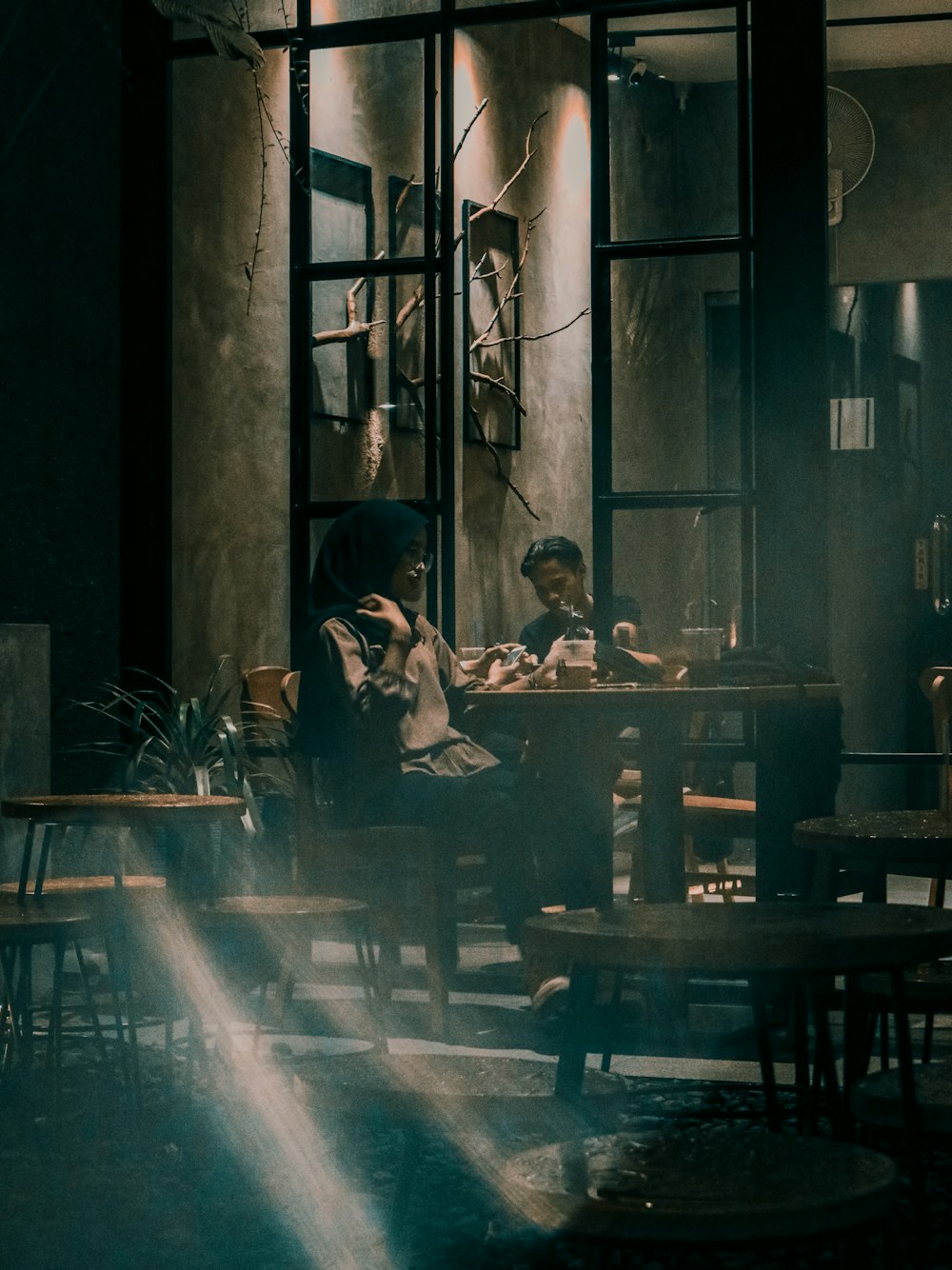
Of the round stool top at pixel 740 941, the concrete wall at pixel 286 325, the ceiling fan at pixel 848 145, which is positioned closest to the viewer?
the round stool top at pixel 740 941

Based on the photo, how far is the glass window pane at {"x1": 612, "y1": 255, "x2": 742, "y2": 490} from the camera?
5.13 metres

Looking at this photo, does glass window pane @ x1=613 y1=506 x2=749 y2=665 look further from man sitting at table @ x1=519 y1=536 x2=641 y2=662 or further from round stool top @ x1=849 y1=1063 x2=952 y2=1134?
round stool top @ x1=849 y1=1063 x2=952 y2=1134

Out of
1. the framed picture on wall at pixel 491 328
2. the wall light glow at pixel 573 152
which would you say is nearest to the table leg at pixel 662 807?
the framed picture on wall at pixel 491 328

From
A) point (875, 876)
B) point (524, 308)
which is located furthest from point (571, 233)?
point (875, 876)

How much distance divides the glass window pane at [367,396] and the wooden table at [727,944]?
11.5 ft

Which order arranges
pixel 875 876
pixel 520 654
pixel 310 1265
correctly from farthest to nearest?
pixel 520 654 < pixel 875 876 < pixel 310 1265

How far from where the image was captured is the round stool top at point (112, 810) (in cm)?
362

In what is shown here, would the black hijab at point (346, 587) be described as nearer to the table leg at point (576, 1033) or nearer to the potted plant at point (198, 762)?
the potted plant at point (198, 762)

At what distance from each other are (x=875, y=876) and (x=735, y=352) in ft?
7.44

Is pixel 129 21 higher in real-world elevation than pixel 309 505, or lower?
higher

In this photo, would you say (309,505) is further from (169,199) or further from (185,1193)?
(185,1193)

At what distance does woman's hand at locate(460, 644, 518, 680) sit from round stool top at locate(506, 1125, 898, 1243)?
3.35 metres

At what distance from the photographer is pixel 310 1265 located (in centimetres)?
272

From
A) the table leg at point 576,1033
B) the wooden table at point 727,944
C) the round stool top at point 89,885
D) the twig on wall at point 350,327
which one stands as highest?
the twig on wall at point 350,327
